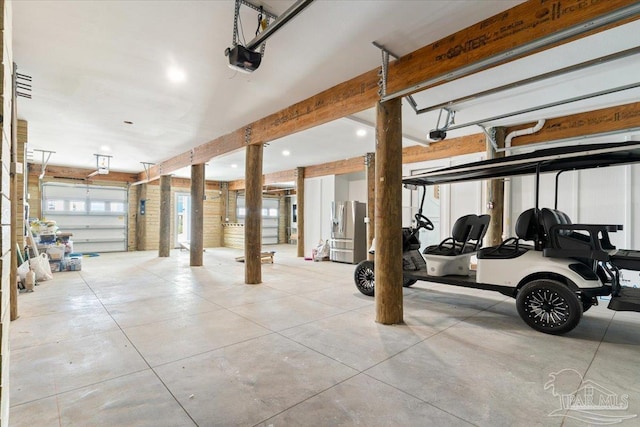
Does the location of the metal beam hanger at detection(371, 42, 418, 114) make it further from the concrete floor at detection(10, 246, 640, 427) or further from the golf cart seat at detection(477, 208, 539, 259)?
the concrete floor at detection(10, 246, 640, 427)

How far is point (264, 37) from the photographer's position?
266cm

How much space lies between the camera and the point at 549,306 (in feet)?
10.8

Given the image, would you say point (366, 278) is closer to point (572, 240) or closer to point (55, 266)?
point (572, 240)

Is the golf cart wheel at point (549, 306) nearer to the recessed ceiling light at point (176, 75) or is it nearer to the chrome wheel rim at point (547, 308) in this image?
the chrome wheel rim at point (547, 308)

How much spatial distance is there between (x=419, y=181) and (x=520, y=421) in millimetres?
3628

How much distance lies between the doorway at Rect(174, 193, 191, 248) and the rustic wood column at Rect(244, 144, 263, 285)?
801 cm

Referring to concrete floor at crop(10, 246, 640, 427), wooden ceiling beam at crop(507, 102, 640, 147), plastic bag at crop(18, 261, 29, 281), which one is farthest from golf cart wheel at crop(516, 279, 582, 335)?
plastic bag at crop(18, 261, 29, 281)

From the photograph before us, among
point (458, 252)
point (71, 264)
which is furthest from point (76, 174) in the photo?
point (458, 252)

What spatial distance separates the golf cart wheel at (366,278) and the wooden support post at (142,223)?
1047 centimetres

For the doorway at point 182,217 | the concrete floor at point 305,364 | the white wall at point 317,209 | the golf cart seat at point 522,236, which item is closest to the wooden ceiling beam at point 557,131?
the golf cart seat at point 522,236

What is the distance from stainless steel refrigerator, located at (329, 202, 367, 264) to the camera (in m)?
8.81

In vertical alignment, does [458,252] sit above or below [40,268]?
above

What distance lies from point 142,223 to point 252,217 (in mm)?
8649

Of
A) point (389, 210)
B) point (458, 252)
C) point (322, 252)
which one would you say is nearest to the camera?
point (389, 210)
